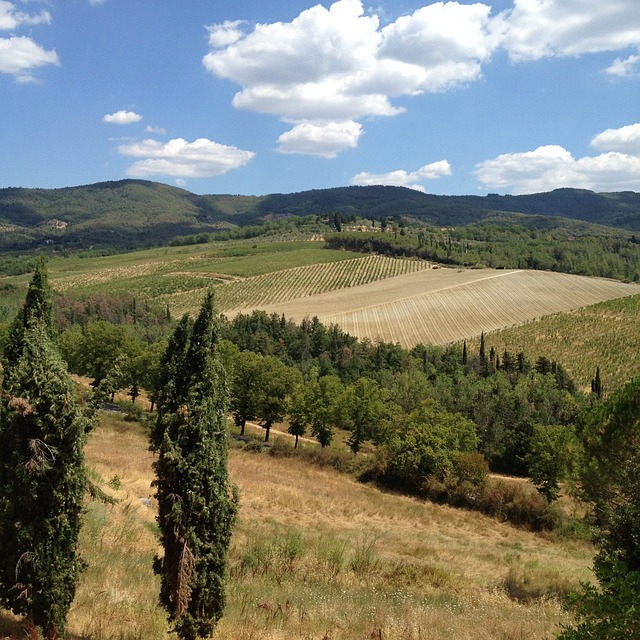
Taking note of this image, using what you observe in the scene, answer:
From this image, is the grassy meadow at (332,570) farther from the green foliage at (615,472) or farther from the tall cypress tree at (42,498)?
the green foliage at (615,472)

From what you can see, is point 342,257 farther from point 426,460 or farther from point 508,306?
point 426,460

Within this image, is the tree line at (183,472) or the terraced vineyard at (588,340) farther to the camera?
the terraced vineyard at (588,340)

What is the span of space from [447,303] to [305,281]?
161 feet

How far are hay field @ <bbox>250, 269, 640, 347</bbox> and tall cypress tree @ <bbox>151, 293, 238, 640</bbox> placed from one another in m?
105

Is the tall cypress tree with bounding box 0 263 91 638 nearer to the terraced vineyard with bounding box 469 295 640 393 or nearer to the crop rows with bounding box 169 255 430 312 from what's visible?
the terraced vineyard with bounding box 469 295 640 393

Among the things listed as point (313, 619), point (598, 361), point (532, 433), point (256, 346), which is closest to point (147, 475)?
point (313, 619)

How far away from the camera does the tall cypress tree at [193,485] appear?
30.7 feet

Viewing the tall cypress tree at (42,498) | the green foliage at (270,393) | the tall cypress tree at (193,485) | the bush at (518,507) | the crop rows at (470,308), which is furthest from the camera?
the crop rows at (470,308)

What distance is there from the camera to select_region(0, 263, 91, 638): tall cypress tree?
8844 mm

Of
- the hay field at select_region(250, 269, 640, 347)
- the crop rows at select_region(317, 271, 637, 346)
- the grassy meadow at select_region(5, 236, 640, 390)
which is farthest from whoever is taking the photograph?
the hay field at select_region(250, 269, 640, 347)

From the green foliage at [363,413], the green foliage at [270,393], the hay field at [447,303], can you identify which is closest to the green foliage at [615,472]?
the green foliage at [363,413]

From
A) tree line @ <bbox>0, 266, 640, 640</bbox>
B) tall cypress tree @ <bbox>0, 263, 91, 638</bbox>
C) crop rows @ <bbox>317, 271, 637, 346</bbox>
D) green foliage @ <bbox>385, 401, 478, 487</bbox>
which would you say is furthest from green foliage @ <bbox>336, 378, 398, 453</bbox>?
tall cypress tree @ <bbox>0, 263, 91, 638</bbox>

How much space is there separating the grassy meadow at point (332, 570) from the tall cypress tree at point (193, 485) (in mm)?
1020

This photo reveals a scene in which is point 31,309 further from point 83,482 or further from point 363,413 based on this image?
point 363,413
